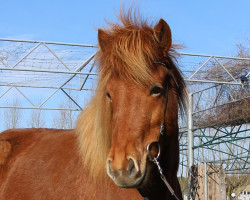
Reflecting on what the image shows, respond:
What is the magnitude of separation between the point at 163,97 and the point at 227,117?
9.11 metres

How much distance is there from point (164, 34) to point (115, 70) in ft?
1.77

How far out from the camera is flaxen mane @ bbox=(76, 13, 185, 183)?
9.29 ft

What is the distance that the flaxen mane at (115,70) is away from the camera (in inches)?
111

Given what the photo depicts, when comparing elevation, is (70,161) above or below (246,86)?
below

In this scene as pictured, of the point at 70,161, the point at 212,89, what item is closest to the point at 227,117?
the point at 212,89

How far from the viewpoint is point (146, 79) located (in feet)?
9.02

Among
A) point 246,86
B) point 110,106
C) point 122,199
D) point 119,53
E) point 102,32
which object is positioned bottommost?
point 122,199

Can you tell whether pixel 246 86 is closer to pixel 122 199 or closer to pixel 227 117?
pixel 227 117

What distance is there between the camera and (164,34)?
3.08 m

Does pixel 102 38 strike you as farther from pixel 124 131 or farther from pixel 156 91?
pixel 124 131

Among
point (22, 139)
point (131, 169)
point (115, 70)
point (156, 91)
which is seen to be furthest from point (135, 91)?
point (22, 139)

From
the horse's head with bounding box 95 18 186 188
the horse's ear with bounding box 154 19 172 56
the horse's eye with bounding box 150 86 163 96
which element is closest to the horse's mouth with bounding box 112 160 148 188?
the horse's head with bounding box 95 18 186 188

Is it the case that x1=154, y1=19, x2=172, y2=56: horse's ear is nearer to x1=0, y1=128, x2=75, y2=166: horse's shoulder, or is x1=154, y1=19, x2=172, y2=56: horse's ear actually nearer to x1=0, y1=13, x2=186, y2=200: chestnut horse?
x1=0, y1=13, x2=186, y2=200: chestnut horse

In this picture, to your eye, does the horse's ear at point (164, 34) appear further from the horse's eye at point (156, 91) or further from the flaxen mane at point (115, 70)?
the horse's eye at point (156, 91)
